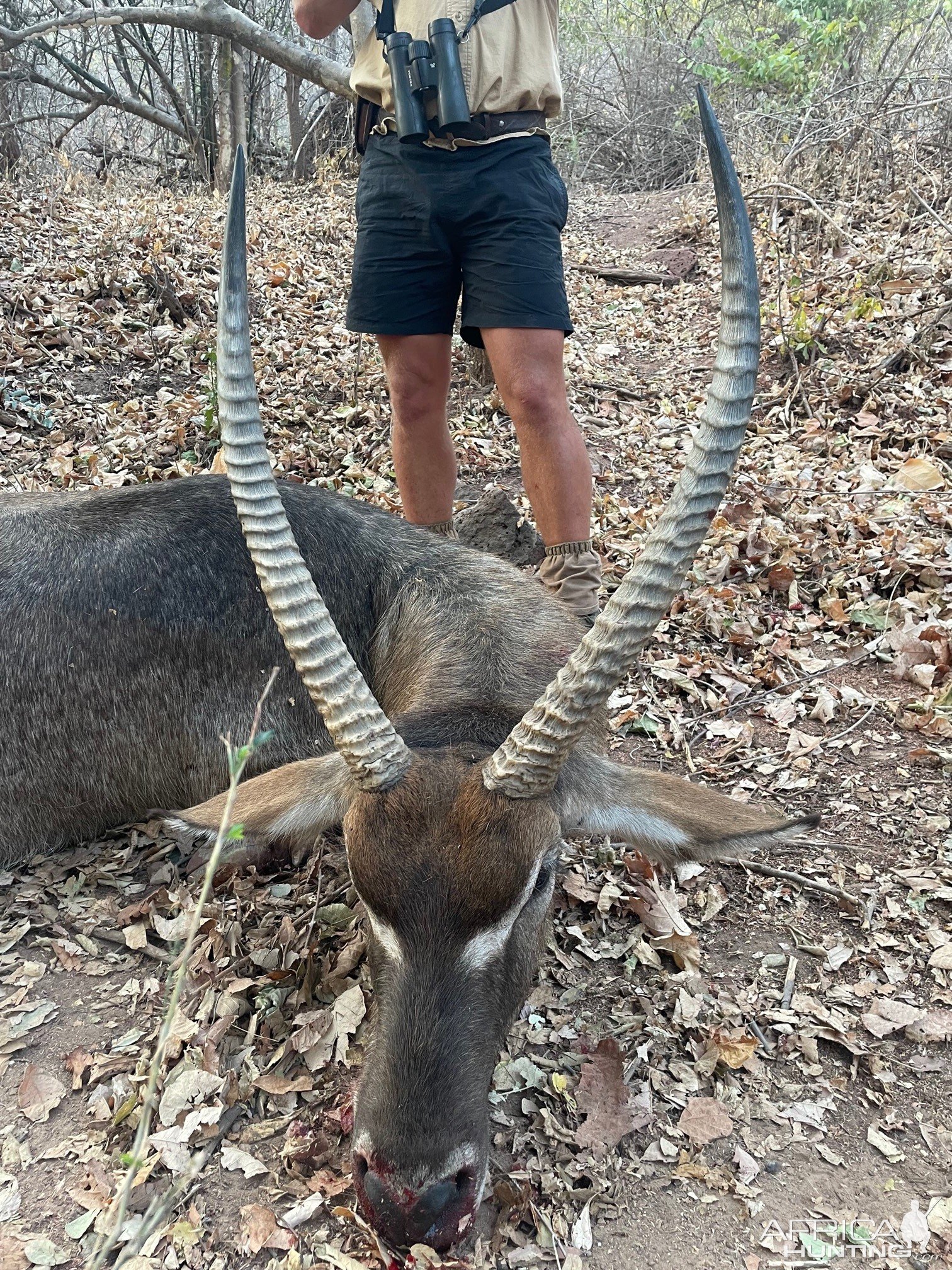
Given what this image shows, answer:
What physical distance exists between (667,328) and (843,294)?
6.39 ft

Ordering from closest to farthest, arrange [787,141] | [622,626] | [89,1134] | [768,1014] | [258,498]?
[622,626]
[258,498]
[89,1134]
[768,1014]
[787,141]

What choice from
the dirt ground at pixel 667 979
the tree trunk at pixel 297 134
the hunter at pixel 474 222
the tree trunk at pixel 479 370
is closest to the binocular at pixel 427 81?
the hunter at pixel 474 222

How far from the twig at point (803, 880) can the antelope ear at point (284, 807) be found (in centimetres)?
163

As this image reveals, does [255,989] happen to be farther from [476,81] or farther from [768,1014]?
[476,81]

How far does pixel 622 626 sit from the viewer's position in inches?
103

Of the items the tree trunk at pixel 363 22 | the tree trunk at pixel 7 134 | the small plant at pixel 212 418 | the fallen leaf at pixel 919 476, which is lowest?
the fallen leaf at pixel 919 476

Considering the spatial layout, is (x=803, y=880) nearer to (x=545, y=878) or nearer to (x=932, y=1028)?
(x=932, y=1028)

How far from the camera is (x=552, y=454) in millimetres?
5062

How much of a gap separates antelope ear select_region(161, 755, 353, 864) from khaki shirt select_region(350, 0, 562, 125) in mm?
3566

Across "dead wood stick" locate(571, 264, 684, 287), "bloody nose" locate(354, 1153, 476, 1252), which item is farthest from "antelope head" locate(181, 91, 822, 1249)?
"dead wood stick" locate(571, 264, 684, 287)

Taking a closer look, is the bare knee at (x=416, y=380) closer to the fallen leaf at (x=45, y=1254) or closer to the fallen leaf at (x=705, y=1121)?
the fallen leaf at (x=705, y=1121)

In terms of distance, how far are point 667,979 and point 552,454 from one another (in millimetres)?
2755

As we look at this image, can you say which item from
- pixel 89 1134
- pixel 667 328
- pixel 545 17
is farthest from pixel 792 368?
pixel 89 1134

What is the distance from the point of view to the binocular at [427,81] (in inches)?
182
